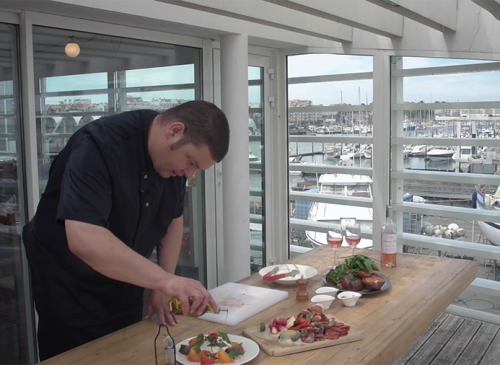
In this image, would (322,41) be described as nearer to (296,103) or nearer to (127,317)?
(296,103)

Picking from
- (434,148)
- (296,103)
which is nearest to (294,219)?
(296,103)

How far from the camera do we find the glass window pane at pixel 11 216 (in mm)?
3354

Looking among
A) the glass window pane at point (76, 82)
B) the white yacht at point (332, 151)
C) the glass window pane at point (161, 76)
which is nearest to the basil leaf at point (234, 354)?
the glass window pane at point (76, 82)

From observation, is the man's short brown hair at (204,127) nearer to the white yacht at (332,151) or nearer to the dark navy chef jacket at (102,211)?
the dark navy chef jacket at (102,211)

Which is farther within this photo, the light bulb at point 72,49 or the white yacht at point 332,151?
the white yacht at point 332,151

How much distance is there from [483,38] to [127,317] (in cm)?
340

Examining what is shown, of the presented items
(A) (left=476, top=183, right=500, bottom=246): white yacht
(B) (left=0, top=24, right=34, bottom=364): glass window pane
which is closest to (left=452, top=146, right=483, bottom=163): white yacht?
(A) (left=476, top=183, right=500, bottom=246): white yacht

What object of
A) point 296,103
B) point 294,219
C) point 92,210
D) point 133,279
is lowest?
point 294,219

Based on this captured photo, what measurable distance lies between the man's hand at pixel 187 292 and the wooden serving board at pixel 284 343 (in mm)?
221

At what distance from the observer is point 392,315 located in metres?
2.22

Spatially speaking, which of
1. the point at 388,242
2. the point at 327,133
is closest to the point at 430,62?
the point at 327,133

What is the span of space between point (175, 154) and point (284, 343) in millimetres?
766

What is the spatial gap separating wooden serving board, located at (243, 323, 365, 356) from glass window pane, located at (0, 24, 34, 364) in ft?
6.70

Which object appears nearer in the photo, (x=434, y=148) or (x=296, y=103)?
(x=434, y=148)
